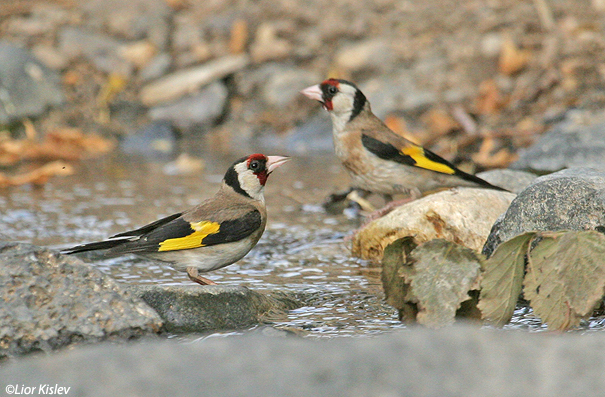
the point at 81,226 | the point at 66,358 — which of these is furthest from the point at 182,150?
the point at 66,358

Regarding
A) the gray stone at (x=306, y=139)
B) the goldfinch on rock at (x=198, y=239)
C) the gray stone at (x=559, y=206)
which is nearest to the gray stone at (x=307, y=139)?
the gray stone at (x=306, y=139)

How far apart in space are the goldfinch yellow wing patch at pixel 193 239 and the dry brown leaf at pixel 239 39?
19.7 ft

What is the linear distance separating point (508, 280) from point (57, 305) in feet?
5.56

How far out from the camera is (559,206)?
369 centimetres

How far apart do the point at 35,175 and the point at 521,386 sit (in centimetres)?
587

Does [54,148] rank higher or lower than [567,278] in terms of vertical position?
higher

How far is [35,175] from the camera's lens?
691 cm

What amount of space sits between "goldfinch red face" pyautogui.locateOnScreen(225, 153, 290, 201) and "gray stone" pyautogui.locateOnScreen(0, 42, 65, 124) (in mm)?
5389

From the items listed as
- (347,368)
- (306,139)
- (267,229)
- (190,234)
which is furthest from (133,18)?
(347,368)

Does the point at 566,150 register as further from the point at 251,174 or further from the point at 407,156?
the point at 251,174

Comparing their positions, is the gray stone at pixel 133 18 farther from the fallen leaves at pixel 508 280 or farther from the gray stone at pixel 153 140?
the fallen leaves at pixel 508 280

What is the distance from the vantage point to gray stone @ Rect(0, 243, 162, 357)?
3047 mm

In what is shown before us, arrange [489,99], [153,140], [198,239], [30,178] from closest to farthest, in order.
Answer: [198,239] < [30,178] < [489,99] < [153,140]

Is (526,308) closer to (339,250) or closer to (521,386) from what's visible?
(339,250)
